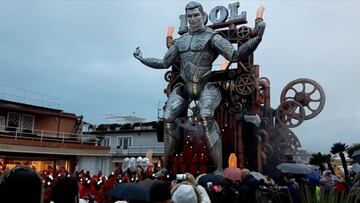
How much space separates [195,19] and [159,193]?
1247 cm

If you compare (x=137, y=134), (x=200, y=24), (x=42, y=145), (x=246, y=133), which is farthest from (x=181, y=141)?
(x=137, y=134)

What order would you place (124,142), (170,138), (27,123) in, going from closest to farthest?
(170,138) < (27,123) < (124,142)

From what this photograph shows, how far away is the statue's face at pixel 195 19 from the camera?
14766mm

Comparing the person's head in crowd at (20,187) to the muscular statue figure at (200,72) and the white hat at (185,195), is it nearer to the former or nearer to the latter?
the white hat at (185,195)

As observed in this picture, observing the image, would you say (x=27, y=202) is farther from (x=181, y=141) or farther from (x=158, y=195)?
(x=181, y=141)

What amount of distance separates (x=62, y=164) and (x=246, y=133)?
12.0 metres

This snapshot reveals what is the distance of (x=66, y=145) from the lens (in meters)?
22.1

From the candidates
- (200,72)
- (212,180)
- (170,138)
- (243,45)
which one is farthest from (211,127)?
(212,180)

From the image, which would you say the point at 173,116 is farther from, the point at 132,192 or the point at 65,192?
the point at 65,192

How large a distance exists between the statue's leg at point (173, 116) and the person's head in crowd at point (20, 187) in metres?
12.7

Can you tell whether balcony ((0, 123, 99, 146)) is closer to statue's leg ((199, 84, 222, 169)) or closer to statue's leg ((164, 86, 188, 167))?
statue's leg ((164, 86, 188, 167))

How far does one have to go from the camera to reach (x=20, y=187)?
2.23m

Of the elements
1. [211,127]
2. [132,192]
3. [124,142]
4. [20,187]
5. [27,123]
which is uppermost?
[27,123]

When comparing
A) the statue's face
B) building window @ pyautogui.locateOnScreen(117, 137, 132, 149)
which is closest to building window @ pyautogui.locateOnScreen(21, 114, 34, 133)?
building window @ pyautogui.locateOnScreen(117, 137, 132, 149)
